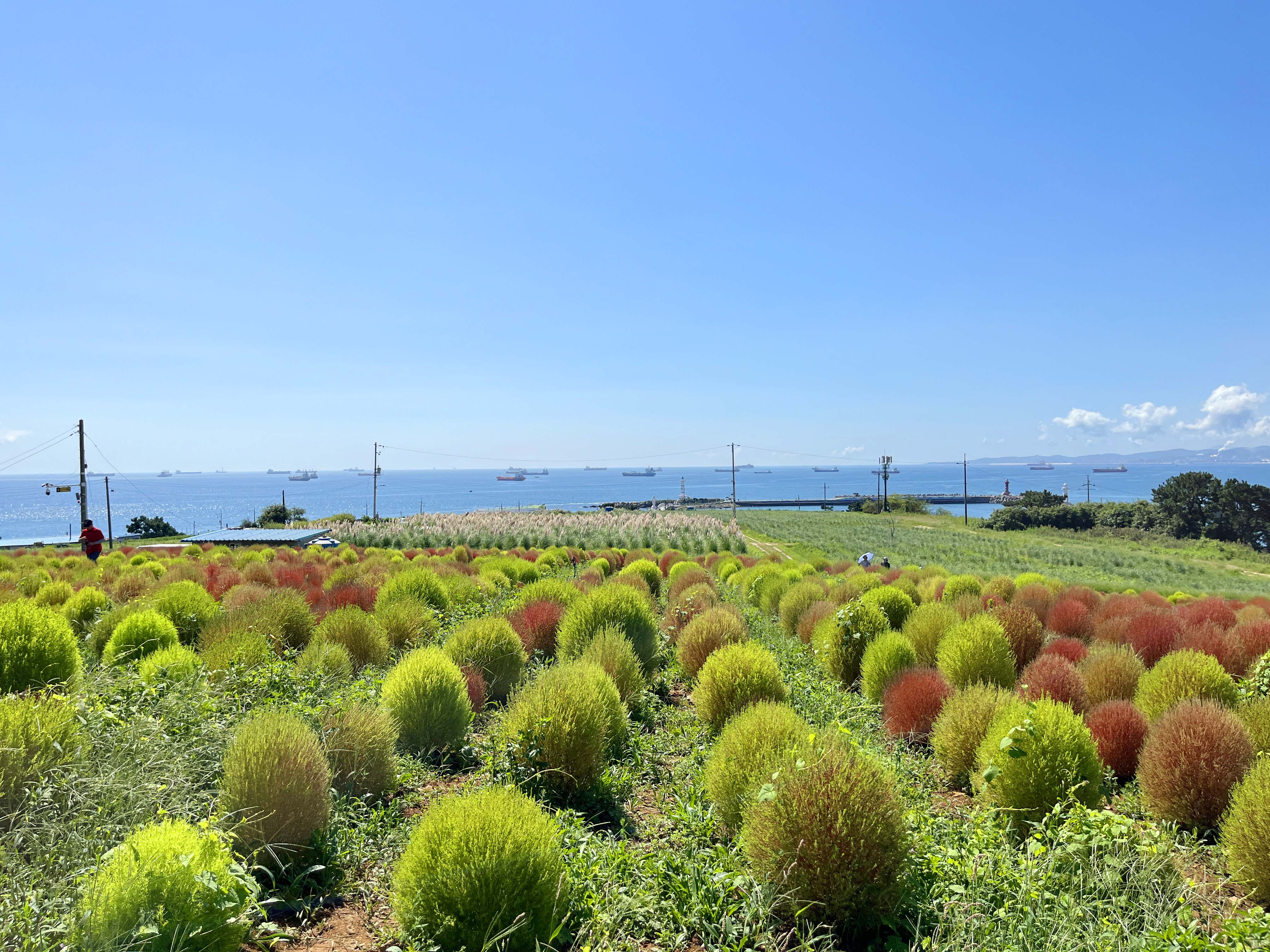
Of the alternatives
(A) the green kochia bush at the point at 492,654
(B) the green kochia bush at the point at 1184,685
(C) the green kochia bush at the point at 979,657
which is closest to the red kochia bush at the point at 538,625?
(A) the green kochia bush at the point at 492,654

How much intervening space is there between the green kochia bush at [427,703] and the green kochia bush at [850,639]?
5801 mm

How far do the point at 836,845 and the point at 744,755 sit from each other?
3.96 ft

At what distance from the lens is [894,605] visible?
11.8 meters

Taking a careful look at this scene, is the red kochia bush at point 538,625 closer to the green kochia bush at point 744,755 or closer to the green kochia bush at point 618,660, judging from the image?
the green kochia bush at point 618,660

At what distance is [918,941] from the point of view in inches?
148

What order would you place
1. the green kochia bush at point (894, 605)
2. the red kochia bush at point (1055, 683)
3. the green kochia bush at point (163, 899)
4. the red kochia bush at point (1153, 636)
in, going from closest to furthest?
the green kochia bush at point (163, 899)
the red kochia bush at point (1055, 683)
the red kochia bush at point (1153, 636)
the green kochia bush at point (894, 605)

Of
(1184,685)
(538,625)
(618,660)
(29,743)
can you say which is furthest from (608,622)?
(1184,685)

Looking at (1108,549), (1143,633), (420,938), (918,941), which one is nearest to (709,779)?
(918,941)

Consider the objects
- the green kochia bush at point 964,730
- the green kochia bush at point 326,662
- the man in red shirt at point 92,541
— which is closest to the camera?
the green kochia bush at point 964,730

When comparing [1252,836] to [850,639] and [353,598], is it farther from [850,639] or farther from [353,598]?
[353,598]

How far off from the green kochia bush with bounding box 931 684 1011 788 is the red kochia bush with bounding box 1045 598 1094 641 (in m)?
6.49

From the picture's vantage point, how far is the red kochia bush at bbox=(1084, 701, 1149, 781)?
22.0 ft

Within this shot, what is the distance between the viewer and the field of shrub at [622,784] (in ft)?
12.2

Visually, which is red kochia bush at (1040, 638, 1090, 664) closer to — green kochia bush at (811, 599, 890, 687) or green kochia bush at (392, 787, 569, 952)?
green kochia bush at (811, 599, 890, 687)
